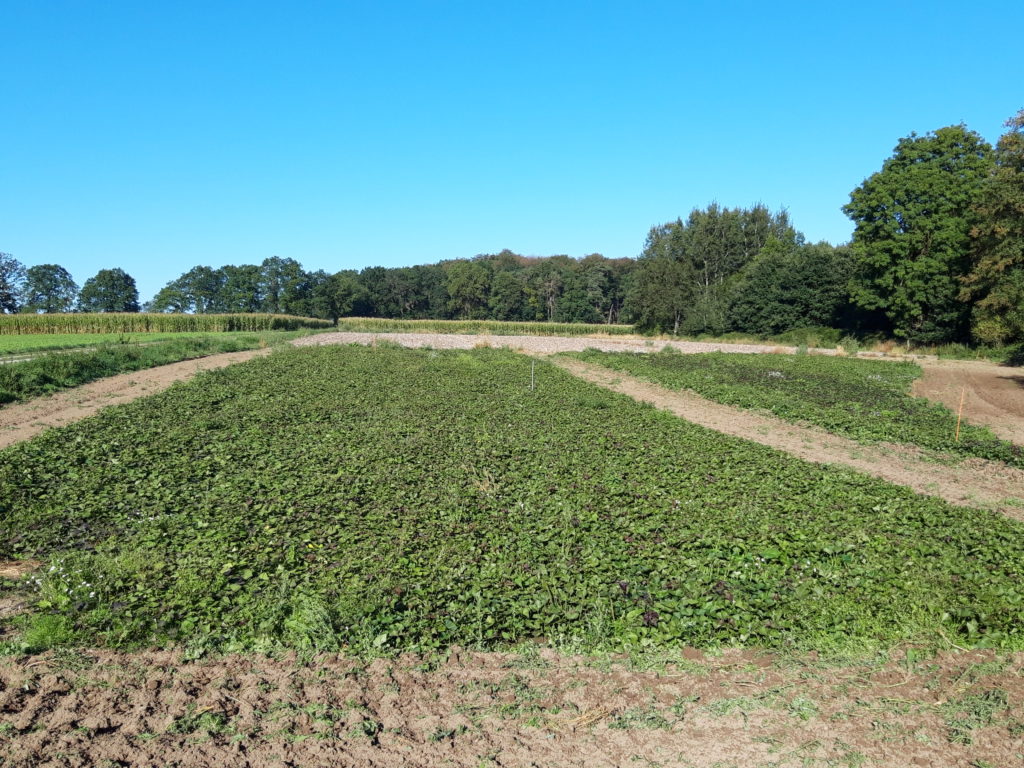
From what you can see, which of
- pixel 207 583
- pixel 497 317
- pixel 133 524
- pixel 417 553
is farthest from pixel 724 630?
pixel 497 317

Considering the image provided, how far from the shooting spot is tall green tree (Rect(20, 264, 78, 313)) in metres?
96.6

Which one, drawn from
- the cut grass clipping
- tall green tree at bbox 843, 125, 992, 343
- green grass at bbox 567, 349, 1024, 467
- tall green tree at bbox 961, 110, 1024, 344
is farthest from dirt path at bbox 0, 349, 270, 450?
tall green tree at bbox 843, 125, 992, 343

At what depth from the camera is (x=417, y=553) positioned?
7.42 meters

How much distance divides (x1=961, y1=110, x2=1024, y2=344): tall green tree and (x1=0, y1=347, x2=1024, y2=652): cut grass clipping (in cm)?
2283

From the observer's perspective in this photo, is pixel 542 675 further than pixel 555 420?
No

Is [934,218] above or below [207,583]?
above

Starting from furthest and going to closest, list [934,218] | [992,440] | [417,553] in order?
[934,218] → [992,440] → [417,553]

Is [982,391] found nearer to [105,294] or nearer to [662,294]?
[662,294]

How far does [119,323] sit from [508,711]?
65.8 metres

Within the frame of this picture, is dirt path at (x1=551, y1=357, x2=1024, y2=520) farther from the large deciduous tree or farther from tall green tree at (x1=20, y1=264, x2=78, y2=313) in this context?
tall green tree at (x1=20, y1=264, x2=78, y2=313)

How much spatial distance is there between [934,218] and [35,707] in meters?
53.3

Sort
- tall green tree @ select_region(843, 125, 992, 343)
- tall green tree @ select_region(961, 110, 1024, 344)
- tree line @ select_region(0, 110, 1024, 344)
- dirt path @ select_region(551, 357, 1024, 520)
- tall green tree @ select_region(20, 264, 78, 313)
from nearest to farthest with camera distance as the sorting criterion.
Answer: dirt path @ select_region(551, 357, 1024, 520), tall green tree @ select_region(961, 110, 1024, 344), tree line @ select_region(0, 110, 1024, 344), tall green tree @ select_region(843, 125, 992, 343), tall green tree @ select_region(20, 264, 78, 313)

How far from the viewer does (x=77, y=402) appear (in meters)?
18.4

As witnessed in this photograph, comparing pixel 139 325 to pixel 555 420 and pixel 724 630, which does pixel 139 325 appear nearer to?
pixel 555 420
